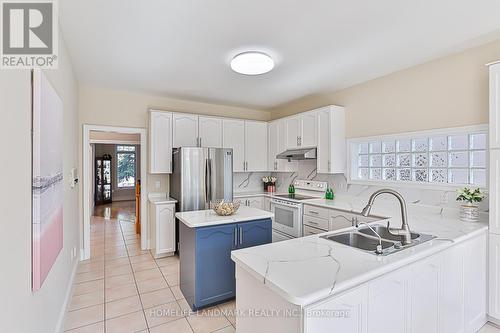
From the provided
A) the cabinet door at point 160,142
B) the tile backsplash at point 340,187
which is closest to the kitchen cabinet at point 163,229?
the cabinet door at point 160,142

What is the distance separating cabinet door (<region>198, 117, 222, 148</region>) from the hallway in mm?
2029

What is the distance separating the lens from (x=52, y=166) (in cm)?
172

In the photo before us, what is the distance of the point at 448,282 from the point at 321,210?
5.54ft

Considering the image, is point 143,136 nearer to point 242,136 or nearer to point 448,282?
point 242,136

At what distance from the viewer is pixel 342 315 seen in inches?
46.1

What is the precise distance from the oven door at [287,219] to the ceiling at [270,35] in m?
1.96

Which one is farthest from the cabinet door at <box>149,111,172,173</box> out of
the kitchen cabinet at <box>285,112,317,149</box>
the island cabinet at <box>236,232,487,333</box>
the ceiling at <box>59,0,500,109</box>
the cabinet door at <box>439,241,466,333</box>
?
the cabinet door at <box>439,241,466,333</box>

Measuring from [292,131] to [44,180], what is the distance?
12.0ft

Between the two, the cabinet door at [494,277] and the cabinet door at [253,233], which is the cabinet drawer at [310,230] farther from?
the cabinet door at [494,277]

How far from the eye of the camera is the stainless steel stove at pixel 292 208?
3736 mm

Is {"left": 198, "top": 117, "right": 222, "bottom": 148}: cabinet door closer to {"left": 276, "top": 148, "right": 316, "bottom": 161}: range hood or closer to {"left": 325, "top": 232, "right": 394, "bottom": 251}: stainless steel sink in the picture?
{"left": 276, "top": 148, "right": 316, "bottom": 161}: range hood

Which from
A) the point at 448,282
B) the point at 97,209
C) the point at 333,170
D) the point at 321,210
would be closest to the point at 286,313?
the point at 448,282

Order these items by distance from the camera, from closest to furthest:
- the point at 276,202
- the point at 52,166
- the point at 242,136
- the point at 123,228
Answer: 1. the point at 52,166
2. the point at 276,202
3. the point at 242,136
4. the point at 123,228

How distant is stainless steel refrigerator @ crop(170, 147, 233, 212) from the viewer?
3814 millimetres
